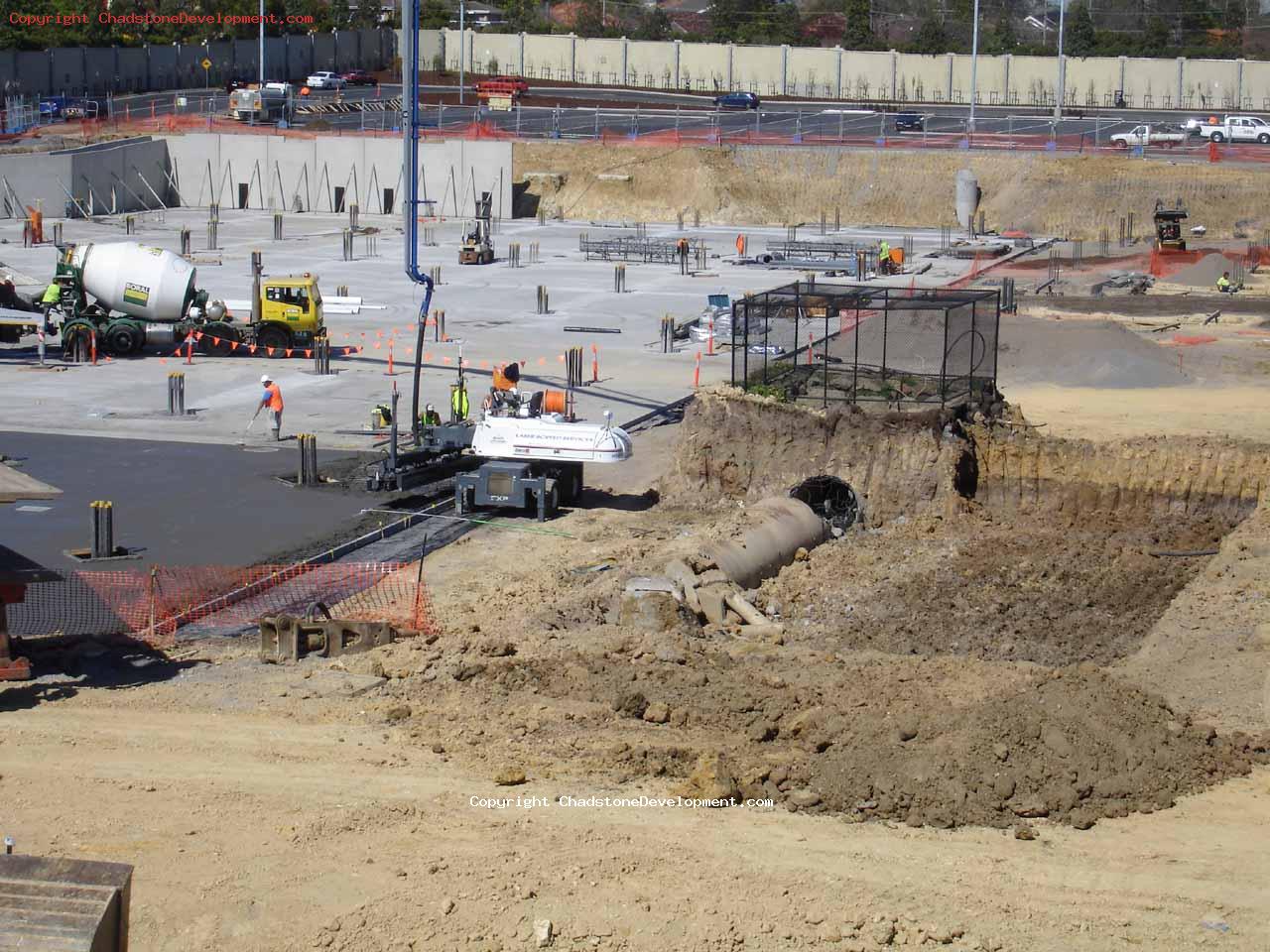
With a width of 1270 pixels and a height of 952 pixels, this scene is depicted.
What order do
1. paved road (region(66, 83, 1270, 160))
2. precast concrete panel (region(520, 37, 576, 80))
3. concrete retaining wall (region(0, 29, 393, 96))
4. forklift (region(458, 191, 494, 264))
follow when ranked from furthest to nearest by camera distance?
precast concrete panel (region(520, 37, 576, 80)) → concrete retaining wall (region(0, 29, 393, 96)) → paved road (region(66, 83, 1270, 160)) → forklift (region(458, 191, 494, 264))

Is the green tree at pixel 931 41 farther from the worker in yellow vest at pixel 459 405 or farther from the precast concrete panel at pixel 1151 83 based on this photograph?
the worker in yellow vest at pixel 459 405

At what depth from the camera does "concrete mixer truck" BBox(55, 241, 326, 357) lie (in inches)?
1507

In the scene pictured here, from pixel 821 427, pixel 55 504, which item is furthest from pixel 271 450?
pixel 821 427

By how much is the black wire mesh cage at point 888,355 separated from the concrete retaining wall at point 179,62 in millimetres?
69430

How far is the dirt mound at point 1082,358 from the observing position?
35.3m

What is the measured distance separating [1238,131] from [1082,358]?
160 feet

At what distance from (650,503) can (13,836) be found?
1551 cm

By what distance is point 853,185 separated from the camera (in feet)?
238

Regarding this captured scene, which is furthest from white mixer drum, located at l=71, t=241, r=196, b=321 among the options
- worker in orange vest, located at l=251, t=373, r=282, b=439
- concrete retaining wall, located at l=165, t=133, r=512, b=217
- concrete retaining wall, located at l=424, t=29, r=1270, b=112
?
concrete retaining wall, located at l=424, t=29, r=1270, b=112

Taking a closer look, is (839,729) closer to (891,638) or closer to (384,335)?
(891,638)

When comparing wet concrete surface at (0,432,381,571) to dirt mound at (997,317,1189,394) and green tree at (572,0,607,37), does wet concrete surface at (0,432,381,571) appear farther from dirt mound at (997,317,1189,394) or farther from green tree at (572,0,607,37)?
green tree at (572,0,607,37)

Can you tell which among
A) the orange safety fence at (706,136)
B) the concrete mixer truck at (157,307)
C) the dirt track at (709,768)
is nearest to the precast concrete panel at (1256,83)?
the orange safety fence at (706,136)

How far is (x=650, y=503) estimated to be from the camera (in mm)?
27172

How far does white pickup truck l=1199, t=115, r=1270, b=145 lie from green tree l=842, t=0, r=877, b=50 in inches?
1649
